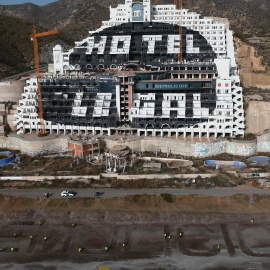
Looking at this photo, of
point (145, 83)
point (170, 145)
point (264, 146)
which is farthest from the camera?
point (145, 83)

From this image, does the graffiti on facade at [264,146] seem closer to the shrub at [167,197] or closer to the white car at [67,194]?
the shrub at [167,197]

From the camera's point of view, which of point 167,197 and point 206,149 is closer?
point 167,197

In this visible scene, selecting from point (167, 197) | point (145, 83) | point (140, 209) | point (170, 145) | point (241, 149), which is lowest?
point (140, 209)

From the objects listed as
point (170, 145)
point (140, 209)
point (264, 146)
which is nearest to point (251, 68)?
point (264, 146)

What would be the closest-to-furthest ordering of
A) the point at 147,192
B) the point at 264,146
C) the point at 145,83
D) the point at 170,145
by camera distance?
the point at 147,192
the point at 264,146
the point at 170,145
the point at 145,83

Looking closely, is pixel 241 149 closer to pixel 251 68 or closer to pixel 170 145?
pixel 170 145

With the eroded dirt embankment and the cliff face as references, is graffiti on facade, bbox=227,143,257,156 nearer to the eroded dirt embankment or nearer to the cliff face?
the eroded dirt embankment
